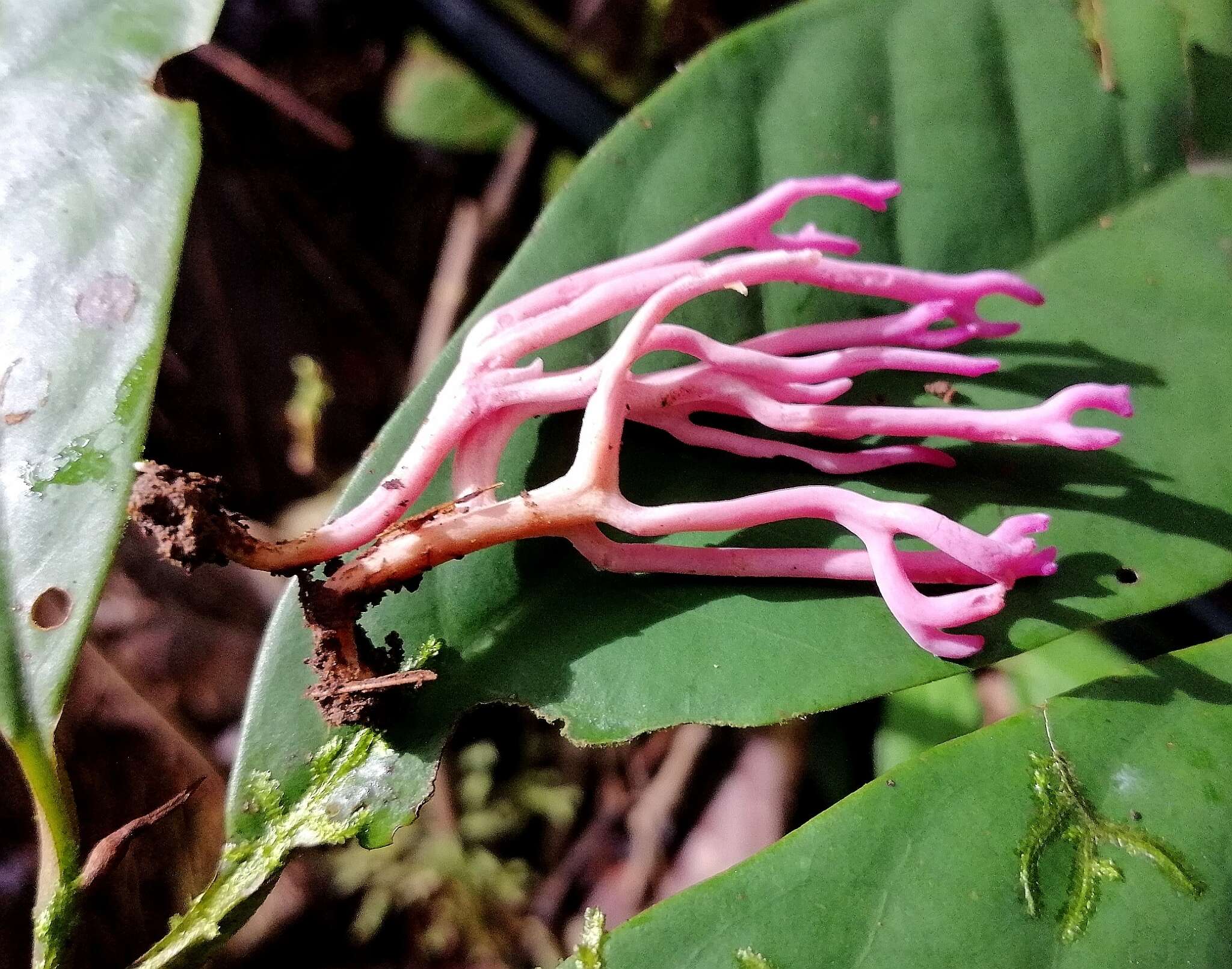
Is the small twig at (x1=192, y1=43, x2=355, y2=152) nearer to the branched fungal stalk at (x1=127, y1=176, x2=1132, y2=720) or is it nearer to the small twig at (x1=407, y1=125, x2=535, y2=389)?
the small twig at (x1=407, y1=125, x2=535, y2=389)

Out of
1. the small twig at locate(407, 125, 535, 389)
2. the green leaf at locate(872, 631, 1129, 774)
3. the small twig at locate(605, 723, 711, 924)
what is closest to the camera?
the green leaf at locate(872, 631, 1129, 774)

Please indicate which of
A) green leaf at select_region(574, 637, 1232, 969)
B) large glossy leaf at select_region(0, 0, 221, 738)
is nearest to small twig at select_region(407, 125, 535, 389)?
large glossy leaf at select_region(0, 0, 221, 738)

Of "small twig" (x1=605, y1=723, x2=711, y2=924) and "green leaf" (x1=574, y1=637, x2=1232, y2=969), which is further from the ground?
"green leaf" (x1=574, y1=637, x2=1232, y2=969)

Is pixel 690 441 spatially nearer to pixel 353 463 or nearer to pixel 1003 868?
pixel 1003 868

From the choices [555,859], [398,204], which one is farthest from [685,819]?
[398,204]

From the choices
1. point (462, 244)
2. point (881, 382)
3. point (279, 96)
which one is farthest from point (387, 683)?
point (279, 96)

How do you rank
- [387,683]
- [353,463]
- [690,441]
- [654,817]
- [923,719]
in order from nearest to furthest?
[387,683] < [690,441] < [923,719] < [654,817] < [353,463]

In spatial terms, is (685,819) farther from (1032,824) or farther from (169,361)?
(169,361)
